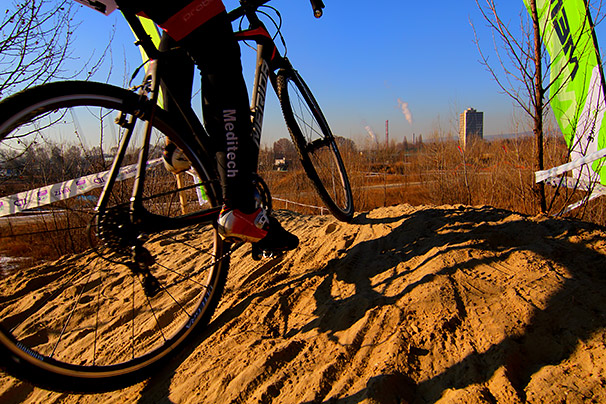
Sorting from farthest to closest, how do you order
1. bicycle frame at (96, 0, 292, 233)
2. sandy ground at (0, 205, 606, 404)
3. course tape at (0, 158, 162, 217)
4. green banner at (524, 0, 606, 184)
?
green banner at (524, 0, 606, 184)
course tape at (0, 158, 162, 217)
bicycle frame at (96, 0, 292, 233)
sandy ground at (0, 205, 606, 404)

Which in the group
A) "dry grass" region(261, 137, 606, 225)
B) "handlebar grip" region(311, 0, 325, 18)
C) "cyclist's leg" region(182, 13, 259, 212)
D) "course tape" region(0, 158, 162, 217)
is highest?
"handlebar grip" region(311, 0, 325, 18)

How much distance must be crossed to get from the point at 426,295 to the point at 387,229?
1.18m

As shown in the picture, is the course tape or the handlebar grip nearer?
the handlebar grip

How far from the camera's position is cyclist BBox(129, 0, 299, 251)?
1.68m

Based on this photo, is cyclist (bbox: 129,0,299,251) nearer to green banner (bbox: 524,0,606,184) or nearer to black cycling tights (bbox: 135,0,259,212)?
black cycling tights (bbox: 135,0,259,212)

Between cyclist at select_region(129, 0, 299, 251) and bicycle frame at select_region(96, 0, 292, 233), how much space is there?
105 millimetres

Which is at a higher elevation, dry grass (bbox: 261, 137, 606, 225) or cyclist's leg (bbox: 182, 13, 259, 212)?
cyclist's leg (bbox: 182, 13, 259, 212)

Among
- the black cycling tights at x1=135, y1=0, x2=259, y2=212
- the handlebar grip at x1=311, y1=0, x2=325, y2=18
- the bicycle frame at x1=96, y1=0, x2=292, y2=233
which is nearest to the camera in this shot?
the bicycle frame at x1=96, y1=0, x2=292, y2=233

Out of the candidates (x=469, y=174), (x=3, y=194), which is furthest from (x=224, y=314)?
(x=469, y=174)

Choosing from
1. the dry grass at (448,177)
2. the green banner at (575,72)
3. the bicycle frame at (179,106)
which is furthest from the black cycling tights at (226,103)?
the dry grass at (448,177)

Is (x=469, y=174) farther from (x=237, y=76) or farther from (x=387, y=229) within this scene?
(x=237, y=76)

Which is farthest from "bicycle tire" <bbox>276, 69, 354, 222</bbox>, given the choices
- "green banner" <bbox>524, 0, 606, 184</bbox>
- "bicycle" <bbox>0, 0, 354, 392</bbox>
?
"green banner" <bbox>524, 0, 606, 184</bbox>

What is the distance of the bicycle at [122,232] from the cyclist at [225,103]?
18 centimetres

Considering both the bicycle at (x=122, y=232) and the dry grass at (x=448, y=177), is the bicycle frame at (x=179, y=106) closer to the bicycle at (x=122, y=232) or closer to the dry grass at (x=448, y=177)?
the bicycle at (x=122, y=232)
